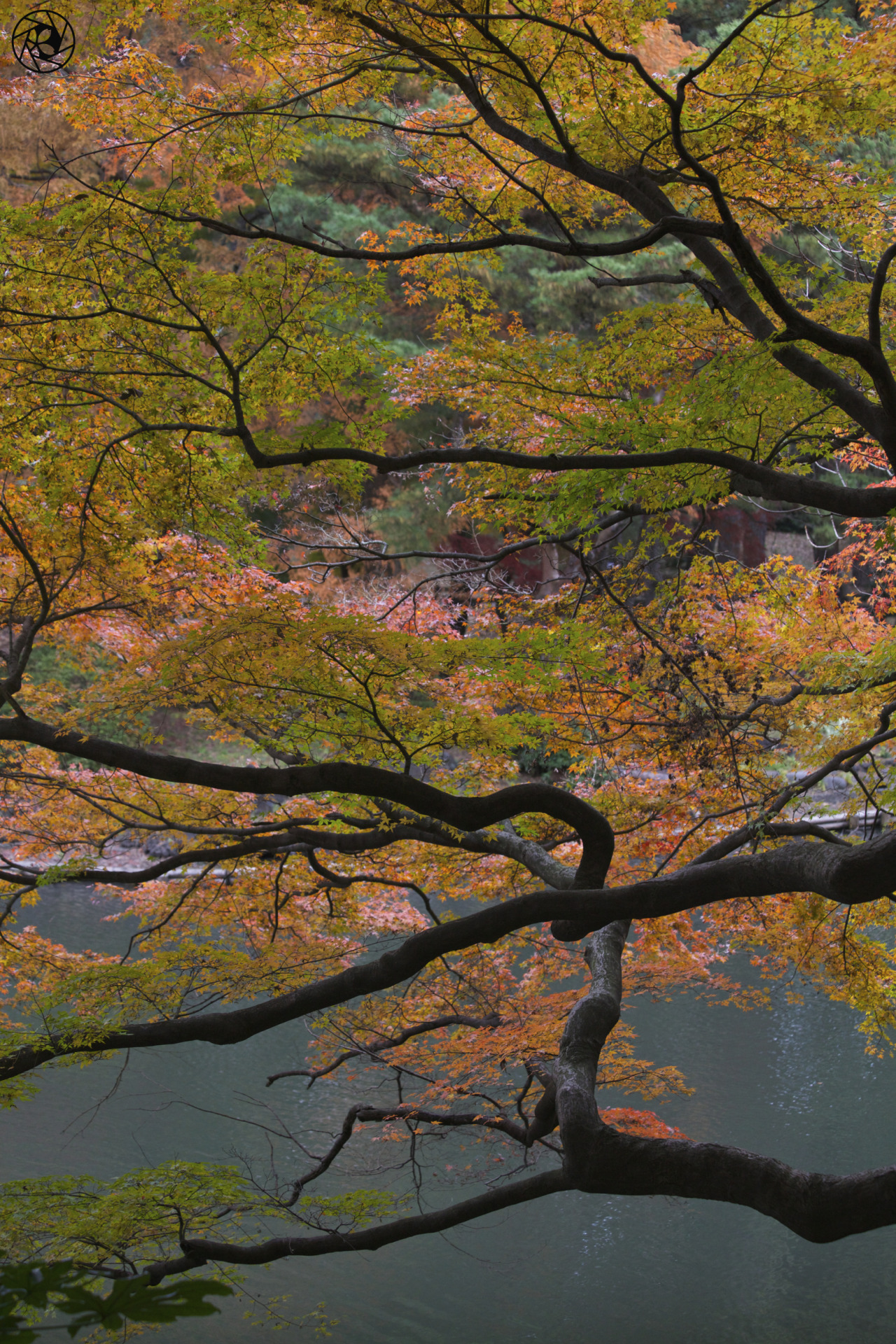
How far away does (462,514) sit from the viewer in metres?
6.21

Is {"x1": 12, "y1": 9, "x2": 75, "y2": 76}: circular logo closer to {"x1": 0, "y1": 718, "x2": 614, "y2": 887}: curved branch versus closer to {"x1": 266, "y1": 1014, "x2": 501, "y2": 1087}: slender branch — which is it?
{"x1": 0, "y1": 718, "x2": 614, "y2": 887}: curved branch

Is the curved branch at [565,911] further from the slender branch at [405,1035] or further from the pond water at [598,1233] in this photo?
the slender branch at [405,1035]

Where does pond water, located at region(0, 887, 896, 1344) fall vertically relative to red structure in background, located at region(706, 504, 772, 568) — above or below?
below

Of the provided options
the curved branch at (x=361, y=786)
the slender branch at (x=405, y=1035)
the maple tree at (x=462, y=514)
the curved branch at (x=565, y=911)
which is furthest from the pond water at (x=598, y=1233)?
the curved branch at (x=361, y=786)

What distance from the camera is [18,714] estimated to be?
4191 mm

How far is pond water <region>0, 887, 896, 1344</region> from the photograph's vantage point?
6246 millimetres

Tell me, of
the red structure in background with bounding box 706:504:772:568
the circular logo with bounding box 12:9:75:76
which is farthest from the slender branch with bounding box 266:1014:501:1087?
the red structure in background with bounding box 706:504:772:568

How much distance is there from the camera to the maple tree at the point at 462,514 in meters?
3.71

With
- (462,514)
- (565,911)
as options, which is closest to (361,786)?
(565,911)

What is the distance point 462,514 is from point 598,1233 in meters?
5.64

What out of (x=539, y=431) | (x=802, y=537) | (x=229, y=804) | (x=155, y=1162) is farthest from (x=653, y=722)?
(x=802, y=537)

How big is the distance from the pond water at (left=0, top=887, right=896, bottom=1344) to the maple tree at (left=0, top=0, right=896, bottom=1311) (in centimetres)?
91

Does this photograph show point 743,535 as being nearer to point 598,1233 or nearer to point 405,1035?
point 598,1233

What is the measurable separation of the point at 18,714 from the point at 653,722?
3.01 metres
